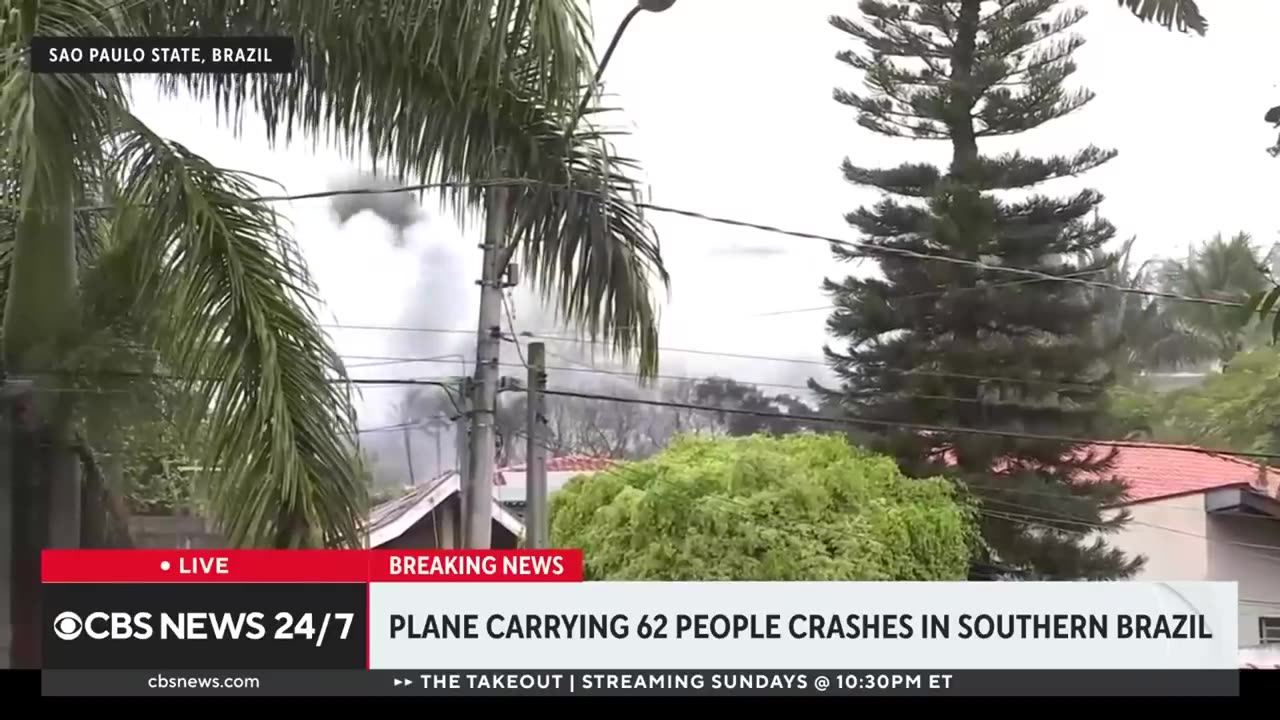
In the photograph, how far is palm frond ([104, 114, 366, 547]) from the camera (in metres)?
1.87

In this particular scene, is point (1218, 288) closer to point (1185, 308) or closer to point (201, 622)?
point (1185, 308)

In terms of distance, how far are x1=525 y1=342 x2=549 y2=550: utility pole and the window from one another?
1196 millimetres

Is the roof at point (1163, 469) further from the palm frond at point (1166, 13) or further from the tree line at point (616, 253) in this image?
the palm frond at point (1166, 13)

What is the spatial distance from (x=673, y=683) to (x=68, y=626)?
97cm

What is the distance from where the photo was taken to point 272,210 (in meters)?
1.97

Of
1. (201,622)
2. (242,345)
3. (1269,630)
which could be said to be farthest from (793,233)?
(201,622)

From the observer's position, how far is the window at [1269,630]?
1998mm

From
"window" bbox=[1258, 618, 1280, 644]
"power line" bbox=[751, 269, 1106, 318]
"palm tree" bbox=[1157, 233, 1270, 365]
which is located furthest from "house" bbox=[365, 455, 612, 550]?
"window" bbox=[1258, 618, 1280, 644]

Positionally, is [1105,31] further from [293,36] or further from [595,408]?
[293,36]

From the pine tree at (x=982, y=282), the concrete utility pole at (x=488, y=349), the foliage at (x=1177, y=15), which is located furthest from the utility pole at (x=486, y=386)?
the foliage at (x=1177, y=15)

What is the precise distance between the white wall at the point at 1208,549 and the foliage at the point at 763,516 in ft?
0.96

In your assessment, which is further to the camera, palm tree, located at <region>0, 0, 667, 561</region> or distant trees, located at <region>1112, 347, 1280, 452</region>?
distant trees, located at <region>1112, 347, 1280, 452</region>

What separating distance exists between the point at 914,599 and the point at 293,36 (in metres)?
1.38

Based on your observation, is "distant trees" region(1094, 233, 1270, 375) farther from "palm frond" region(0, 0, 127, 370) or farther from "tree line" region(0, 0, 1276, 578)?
"palm frond" region(0, 0, 127, 370)
